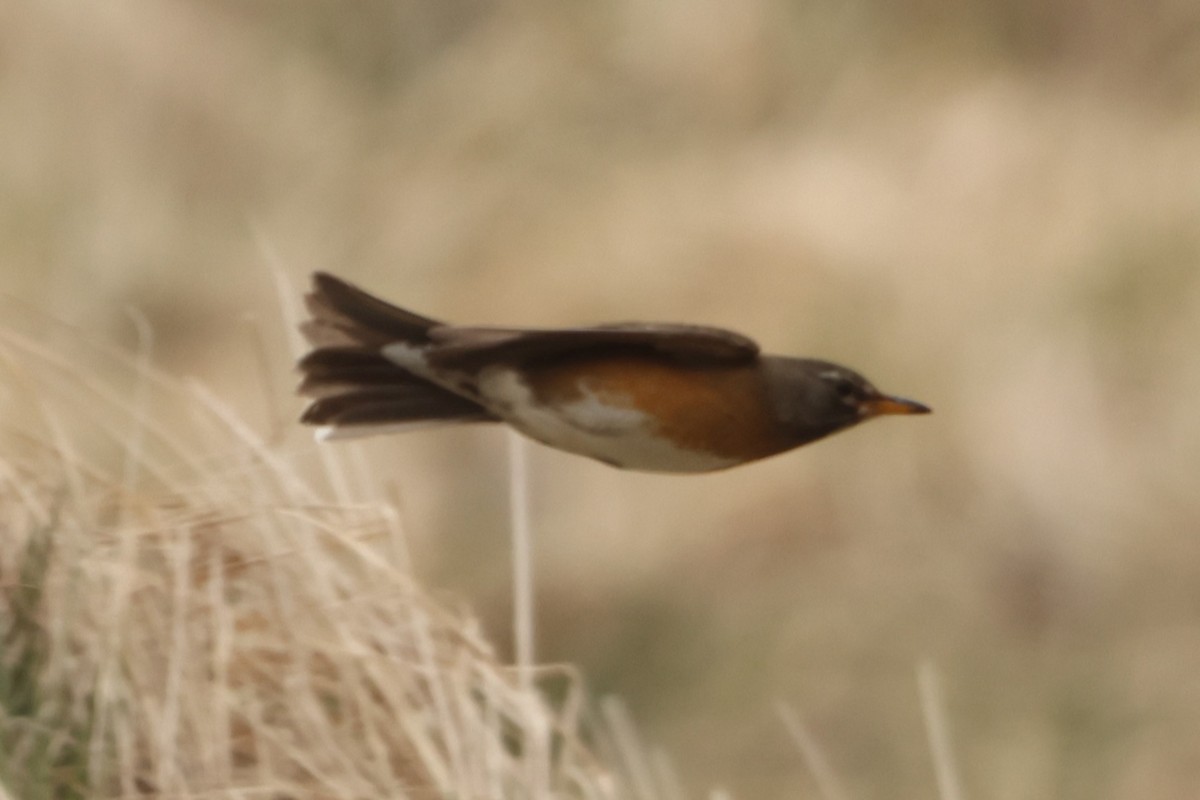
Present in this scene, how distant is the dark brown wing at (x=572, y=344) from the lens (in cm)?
151

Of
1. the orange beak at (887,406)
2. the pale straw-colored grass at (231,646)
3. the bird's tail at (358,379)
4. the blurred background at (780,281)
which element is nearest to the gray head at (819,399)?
the orange beak at (887,406)

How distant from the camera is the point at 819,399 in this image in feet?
5.23

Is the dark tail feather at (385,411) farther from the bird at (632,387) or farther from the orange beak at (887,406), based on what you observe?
the orange beak at (887,406)

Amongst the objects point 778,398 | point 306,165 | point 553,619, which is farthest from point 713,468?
point 306,165

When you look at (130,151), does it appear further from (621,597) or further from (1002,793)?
(1002,793)

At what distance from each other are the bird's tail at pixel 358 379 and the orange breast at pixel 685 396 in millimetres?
89

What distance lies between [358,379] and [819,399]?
0.41m

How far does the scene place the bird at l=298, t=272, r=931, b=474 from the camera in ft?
5.12

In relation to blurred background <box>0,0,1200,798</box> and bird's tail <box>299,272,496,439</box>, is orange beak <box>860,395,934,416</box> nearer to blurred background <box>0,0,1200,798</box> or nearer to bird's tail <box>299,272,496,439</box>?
bird's tail <box>299,272,496,439</box>

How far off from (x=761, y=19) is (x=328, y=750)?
3915mm

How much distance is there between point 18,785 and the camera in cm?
163

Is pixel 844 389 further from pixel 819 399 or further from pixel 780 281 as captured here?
pixel 780 281

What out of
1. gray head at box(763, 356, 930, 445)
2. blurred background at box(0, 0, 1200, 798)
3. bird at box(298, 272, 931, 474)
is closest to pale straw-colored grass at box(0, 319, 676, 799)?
bird at box(298, 272, 931, 474)

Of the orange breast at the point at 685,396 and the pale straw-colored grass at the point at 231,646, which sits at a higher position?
the orange breast at the point at 685,396
